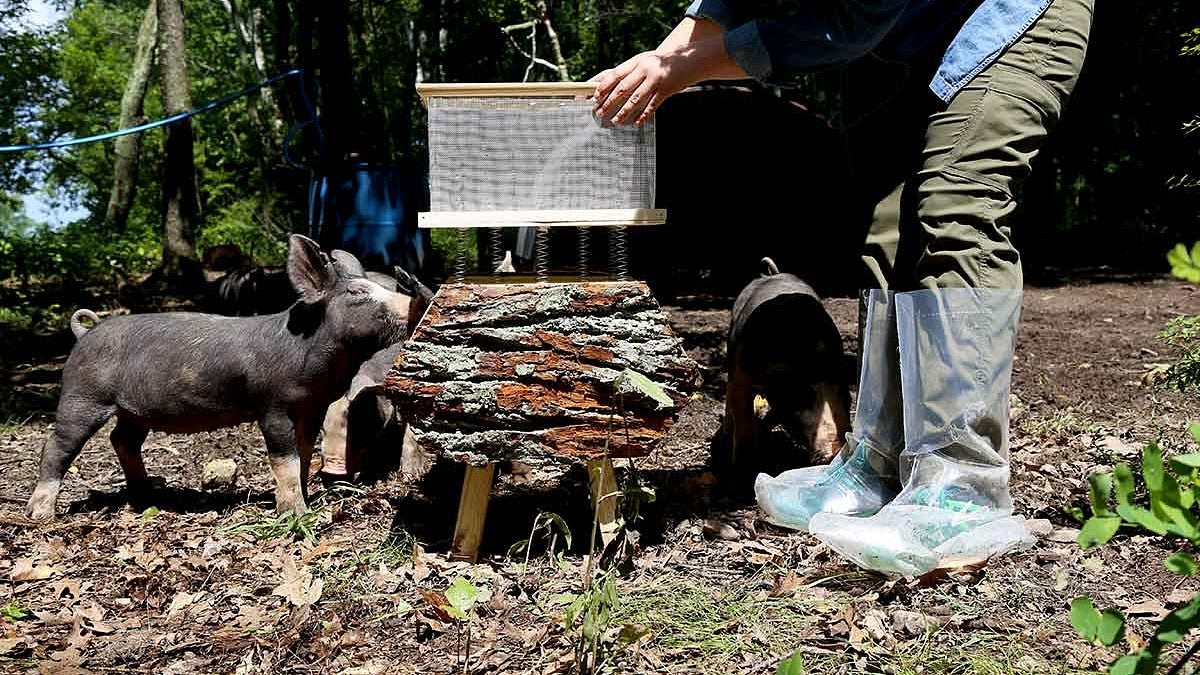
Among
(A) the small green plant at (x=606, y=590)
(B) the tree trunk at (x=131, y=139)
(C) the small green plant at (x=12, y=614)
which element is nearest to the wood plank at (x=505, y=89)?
(A) the small green plant at (x=606, y=590)

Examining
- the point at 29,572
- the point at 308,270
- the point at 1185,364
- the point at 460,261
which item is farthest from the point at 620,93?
the point at 29,572

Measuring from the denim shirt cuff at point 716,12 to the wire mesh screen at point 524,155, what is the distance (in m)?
0.39

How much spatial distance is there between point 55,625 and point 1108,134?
17.2 meters

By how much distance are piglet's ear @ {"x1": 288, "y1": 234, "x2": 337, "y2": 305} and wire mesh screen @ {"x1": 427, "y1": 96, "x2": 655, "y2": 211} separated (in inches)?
42.7

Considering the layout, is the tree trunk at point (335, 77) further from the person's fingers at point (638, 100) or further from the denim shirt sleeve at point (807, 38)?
the denim shirt sleeve at point (807, 38)

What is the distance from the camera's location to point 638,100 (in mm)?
3078

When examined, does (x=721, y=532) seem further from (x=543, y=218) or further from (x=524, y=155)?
(x=524, y=155)

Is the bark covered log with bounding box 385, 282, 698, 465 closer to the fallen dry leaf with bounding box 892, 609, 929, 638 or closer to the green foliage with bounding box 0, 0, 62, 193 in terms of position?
the fallen dry leaf with bounding box 892, 609, 929, 638

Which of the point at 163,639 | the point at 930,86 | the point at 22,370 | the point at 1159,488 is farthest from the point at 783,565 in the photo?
the point at 22,370

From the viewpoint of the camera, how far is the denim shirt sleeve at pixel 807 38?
298 cm

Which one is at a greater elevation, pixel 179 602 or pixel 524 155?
pixel 524 155

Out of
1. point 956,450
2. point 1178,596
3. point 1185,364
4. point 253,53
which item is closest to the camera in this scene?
point 1178,596

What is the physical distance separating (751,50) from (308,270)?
1897mm

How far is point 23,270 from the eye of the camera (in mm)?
13250
